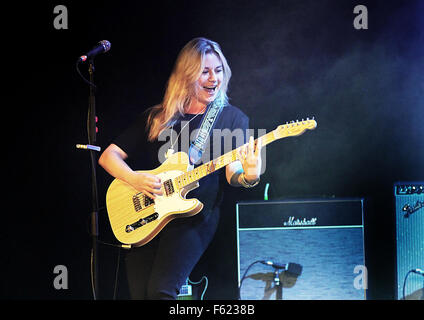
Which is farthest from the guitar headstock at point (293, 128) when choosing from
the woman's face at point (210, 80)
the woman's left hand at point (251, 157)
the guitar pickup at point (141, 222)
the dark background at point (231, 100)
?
the guitar pickup at point (141, 222)

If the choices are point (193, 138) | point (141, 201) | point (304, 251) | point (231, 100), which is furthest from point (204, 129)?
point (304, 251)

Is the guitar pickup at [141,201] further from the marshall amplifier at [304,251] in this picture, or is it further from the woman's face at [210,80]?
the woman's face at [210,80]

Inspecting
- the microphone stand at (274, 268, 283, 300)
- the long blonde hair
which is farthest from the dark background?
the microphone stand at (274, 268, 283, 300)

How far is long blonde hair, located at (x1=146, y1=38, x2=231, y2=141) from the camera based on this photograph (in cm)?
321

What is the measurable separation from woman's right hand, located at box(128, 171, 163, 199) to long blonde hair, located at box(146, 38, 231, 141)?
289 mm

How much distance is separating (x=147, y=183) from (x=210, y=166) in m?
0.44

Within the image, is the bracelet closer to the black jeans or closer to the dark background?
the dark background

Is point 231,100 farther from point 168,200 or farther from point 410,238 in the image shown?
point 410,238

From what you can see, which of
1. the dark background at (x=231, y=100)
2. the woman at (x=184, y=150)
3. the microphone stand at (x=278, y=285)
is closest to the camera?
the microphone stand at (x=278, y=285)

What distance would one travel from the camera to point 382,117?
3.20m

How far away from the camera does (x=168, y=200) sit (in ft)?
9.71

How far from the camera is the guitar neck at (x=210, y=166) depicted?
2.93m

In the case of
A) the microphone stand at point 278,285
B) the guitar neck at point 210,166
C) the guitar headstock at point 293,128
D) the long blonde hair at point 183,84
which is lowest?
the microphone stand at point 278,285

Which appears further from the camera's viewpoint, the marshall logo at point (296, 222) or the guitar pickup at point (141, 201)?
the guitar pickup at point (141, 201)
